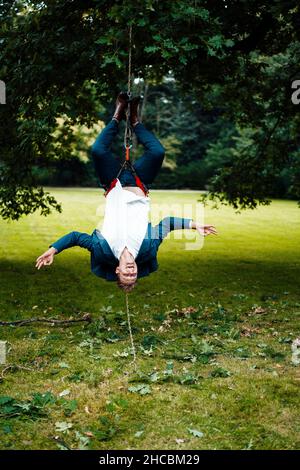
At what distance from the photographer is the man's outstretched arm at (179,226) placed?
6.18 meters

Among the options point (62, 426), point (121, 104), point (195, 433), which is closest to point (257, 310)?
point (121, 104)

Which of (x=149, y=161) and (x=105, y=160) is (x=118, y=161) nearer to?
(x=105, y=160)

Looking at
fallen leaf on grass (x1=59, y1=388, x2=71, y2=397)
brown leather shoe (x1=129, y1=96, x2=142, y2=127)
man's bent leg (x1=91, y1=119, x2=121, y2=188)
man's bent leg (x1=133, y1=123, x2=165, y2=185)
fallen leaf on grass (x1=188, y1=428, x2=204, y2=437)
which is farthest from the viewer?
brown leather shoe (x1=129, y1=96, x2=142, y2=127)

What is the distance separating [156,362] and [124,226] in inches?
79.4

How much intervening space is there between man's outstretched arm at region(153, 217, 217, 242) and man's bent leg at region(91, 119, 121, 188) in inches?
33.0

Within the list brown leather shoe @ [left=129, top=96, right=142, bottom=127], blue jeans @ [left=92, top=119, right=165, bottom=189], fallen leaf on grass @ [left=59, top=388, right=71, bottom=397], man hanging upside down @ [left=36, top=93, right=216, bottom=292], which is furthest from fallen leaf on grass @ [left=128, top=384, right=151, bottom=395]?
brown leather shoe @ [left=129, top=96, right=142, bottom=127]

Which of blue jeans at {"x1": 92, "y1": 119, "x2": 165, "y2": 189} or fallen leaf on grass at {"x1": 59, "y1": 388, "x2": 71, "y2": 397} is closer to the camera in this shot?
fallen leaf on grass at {"x1": 59, "y1": 388, "x2": 71, "y2": 397}

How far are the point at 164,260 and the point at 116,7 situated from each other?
10120mm

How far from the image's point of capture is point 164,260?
55.5 feet

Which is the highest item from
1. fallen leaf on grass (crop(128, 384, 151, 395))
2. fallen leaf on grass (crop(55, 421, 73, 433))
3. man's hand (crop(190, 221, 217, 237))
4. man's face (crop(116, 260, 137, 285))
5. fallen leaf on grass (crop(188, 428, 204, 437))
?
man's hand (crop(190, 221, 217, 237))

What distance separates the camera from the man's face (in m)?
6.10

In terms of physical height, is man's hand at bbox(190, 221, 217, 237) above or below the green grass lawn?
above

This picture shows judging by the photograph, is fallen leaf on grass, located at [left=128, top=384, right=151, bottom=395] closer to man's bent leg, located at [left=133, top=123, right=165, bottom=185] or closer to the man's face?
the man's face
